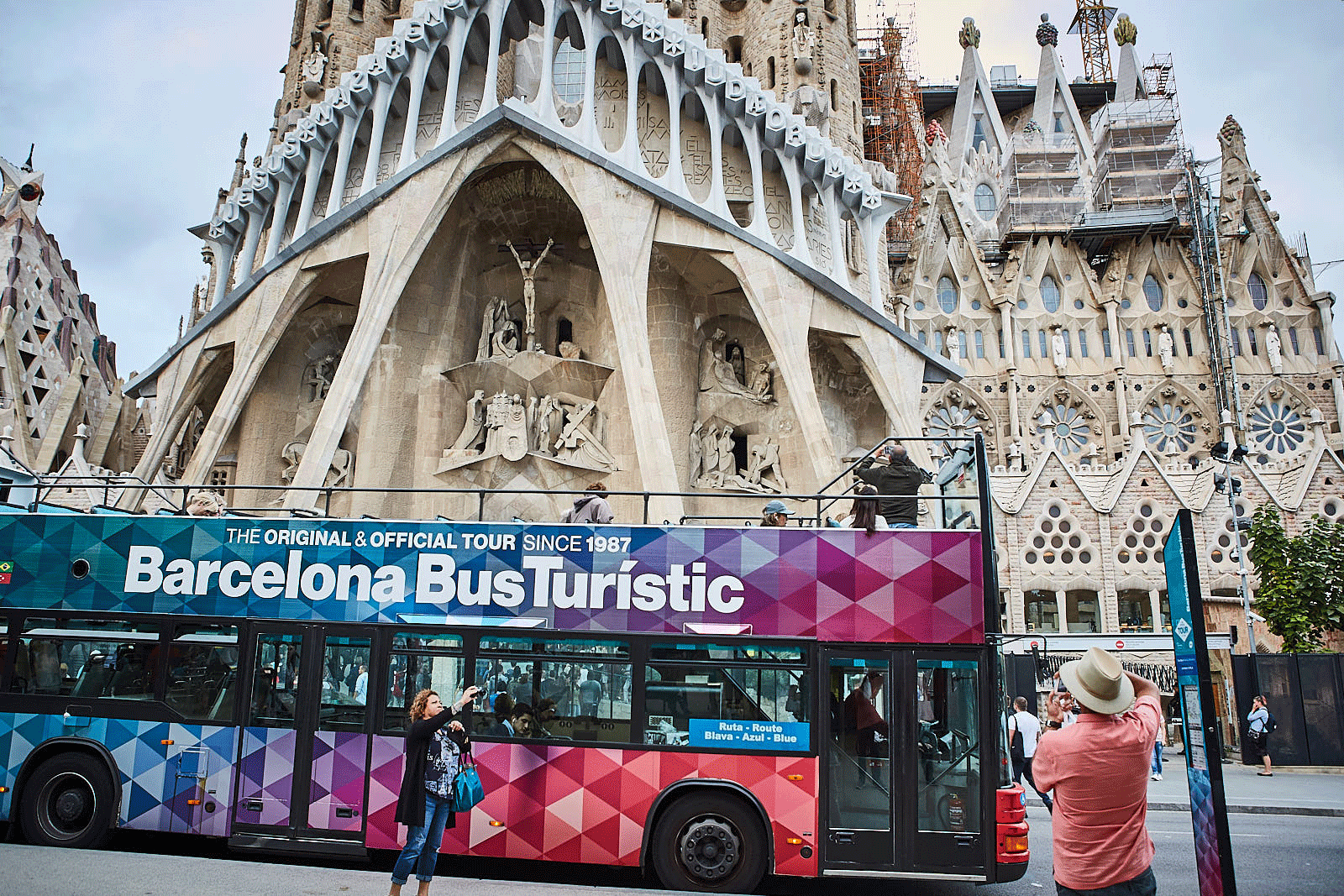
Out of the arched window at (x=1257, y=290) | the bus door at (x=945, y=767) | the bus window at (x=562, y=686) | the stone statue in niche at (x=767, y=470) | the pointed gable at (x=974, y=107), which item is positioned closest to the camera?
the bus door at (x=945, y=767)

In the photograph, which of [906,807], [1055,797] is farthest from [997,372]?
[1055,797]

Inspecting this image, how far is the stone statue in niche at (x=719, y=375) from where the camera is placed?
21.4 m

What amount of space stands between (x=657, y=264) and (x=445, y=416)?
233 inches

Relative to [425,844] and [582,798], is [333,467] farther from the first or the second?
[425,844]

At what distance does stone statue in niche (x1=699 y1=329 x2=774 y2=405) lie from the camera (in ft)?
70.2

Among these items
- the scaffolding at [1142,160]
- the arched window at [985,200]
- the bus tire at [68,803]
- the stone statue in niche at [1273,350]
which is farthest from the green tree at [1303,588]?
the arched window at [985,200]

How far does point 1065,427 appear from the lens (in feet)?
121

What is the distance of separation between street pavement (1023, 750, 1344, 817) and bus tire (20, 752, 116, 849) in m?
10.6

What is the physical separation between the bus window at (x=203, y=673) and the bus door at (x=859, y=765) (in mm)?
4774

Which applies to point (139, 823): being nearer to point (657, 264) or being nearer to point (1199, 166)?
point (657, 264)

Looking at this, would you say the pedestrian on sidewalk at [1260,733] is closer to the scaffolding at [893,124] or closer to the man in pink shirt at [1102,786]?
the man in pink shirt at [1102,786]

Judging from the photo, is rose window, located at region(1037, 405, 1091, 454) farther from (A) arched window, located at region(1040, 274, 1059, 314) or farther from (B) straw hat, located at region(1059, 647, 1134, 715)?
(B) straw hat, located at region(1059, 647, 1134, 715)

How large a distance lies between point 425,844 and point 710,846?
7.00ft

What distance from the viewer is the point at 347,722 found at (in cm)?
745
